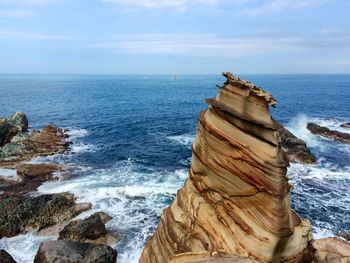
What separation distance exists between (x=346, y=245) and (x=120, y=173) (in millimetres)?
28051

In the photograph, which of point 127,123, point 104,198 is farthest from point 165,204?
point 127,123

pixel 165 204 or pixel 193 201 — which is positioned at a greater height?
pixel 193 201

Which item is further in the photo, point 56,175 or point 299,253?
point 56,175

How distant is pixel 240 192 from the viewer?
1273cm

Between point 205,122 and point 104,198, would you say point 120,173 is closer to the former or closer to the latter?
point 104,198

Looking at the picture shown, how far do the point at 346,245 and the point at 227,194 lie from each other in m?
5.74

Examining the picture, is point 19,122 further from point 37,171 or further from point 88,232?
point 88,232

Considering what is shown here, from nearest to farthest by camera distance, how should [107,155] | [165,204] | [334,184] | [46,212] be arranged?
[46,212], [165,204], [334,184], [107,155]

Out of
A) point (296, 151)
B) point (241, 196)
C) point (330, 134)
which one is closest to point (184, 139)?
point (296, 151)

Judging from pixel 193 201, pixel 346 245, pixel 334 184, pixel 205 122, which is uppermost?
pixel 205 122

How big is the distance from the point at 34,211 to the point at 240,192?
20477 millimetres

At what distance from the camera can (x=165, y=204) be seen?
31016mm

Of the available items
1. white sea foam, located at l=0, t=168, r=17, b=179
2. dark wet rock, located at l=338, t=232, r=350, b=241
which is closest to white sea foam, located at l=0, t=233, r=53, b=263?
white sea foam, located at l=0, t=168, r=17, b=179

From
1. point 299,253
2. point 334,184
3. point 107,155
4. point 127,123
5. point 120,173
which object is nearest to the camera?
point 299,253
